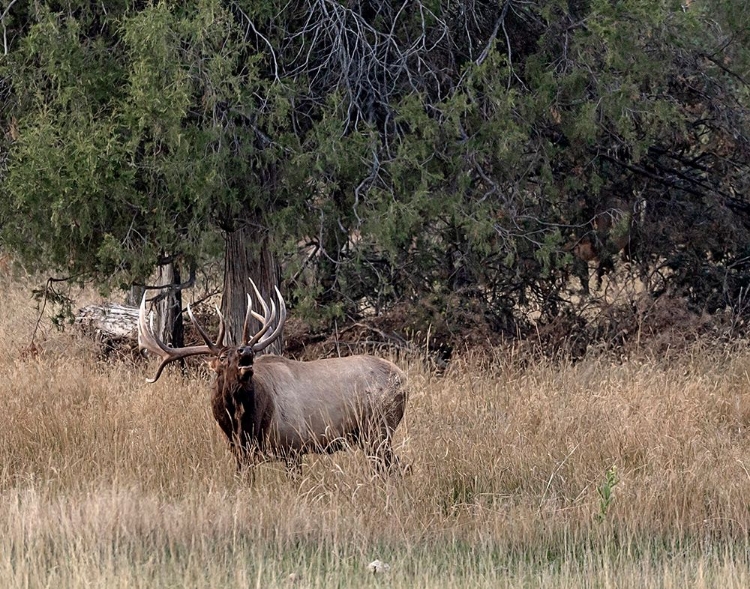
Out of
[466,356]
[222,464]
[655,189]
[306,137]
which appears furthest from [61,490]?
[655,189]

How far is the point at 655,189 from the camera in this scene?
1378 cm

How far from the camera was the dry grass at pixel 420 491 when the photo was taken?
6.45 metres

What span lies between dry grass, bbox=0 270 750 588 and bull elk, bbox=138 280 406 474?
0.64 ft

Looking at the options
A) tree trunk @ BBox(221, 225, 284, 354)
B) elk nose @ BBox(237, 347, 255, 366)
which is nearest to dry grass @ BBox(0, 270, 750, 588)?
elk nose @ BBox(237, 347, 255, 366)

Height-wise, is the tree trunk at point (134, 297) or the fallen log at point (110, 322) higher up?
the fallen log at point (110, 322)

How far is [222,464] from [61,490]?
115cm

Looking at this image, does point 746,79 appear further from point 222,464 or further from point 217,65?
point 222,464

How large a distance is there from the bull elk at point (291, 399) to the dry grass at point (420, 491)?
0.64 feet

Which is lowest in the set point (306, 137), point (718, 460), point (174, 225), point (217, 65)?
point (718, 460)

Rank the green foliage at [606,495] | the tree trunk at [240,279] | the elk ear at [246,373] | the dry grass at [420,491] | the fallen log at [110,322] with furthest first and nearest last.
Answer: the fallen log at [110,322] → the tree trunk at [240,279] → the elk ear at [246,373] → the green foliage at [606,495] → the dry grass at [420,491]

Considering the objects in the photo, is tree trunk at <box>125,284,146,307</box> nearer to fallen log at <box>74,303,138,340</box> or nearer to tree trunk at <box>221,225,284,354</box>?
fallen log at <box>74,303,138,340</box>

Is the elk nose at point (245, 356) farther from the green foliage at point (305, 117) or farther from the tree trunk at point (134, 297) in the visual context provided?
the tree trunk at point (134, 297)

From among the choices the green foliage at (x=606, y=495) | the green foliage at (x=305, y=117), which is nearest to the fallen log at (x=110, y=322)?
the green foliage at (x=305, y=117)

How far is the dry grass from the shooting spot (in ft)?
21.2
